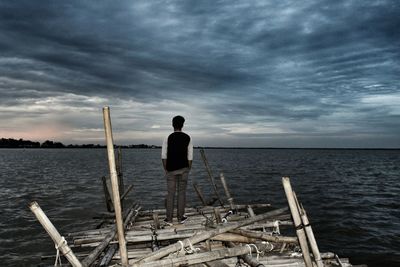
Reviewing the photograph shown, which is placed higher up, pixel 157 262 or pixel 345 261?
pixel 157 262

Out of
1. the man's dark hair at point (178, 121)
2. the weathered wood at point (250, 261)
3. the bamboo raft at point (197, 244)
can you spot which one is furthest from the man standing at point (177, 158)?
the weathered wood at point (250, 261)

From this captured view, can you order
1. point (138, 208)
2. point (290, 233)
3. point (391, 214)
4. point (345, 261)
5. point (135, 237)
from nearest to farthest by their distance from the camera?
point (345, 261) < point (135, 237) < point (138, 208) < point (290, 233) < point (391, 214)

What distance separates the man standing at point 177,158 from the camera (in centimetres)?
805

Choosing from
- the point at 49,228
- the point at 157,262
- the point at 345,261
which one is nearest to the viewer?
the point at 49,228

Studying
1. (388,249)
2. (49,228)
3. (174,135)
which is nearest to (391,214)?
(388,249)

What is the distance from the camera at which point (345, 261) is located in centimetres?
557

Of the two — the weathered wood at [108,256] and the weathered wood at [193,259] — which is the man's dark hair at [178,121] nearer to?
the weathered wood at [108,256]

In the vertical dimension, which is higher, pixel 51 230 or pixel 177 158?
pixel 177 158

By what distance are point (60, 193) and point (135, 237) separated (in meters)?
18.1

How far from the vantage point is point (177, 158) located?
26.7 feet

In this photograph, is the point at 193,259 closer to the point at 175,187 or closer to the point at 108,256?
the point at 108,256

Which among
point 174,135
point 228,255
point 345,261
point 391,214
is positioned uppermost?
point 174,135

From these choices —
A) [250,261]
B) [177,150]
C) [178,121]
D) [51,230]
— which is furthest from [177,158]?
[51,230]

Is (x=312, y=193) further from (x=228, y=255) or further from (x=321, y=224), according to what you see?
(x=228, y=255)
